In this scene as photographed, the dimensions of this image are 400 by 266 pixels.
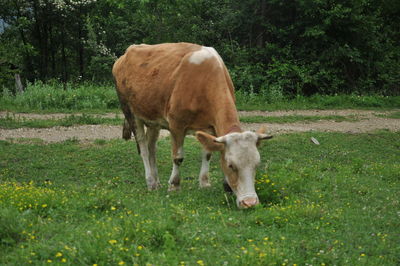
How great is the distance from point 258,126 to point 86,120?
5437 millimetres

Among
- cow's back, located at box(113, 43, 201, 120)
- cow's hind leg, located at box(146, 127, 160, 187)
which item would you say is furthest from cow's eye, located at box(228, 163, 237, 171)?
cow's hind leg, located at box(146, 127, 160, 187)

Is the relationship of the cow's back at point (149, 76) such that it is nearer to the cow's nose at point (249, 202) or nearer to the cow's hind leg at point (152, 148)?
the cow's hind leg at point (152, 148)

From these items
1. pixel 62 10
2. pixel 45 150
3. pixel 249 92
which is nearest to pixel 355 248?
pixel 45 150

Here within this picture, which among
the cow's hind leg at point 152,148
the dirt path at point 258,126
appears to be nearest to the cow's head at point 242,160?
the cow's hind leg at point 152,148

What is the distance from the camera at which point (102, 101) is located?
63.4 ft

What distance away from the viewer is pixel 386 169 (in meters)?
9.73

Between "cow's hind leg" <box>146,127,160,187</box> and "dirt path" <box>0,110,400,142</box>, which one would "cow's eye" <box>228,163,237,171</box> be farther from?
"dirt path" <box>0,110,400,142</box>

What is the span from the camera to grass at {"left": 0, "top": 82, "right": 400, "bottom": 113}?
18.7 m

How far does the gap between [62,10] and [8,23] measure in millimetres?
3751

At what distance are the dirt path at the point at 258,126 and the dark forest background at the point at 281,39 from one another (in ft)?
13.0

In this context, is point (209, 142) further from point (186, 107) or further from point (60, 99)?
point (60, 99)

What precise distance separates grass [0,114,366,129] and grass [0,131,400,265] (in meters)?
5.56

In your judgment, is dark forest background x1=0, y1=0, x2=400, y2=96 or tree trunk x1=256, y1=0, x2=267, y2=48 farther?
tree trunk x1=256, y1=0, x2=267, y2=48

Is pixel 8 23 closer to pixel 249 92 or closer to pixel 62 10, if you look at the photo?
pixel 62 10
